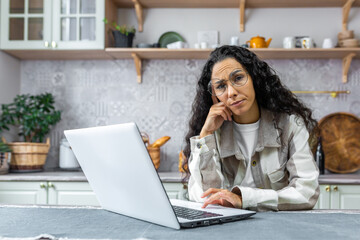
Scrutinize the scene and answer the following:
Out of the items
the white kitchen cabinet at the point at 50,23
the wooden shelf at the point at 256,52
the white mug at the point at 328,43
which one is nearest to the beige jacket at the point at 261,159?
the wooden shelf at the point at 256,52

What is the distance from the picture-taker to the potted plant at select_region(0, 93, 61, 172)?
9.01ft

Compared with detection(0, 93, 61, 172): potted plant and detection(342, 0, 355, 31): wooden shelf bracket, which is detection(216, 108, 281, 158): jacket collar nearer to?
detection(0, 93, 61, 172): potted plant

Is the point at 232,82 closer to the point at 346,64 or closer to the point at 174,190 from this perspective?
the point at 174,190

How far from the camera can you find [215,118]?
166cm

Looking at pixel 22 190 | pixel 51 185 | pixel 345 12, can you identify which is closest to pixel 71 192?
pixel 51 185

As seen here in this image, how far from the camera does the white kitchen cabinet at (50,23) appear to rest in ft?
9.35

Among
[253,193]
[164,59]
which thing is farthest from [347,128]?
[253,193]

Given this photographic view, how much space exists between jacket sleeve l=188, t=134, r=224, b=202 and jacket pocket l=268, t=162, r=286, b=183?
0.68ft

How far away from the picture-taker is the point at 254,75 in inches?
65.8

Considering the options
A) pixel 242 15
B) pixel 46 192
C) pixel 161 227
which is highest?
pixel 242 15

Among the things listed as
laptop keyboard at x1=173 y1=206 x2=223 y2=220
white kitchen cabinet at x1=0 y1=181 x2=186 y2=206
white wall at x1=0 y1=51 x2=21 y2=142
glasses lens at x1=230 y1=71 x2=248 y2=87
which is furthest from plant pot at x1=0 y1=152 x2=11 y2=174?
laptop keyboard at x1=173 y1=206 x2=223 y2=220

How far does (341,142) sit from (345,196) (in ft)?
1.90

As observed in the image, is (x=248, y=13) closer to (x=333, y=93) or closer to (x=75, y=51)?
(x=333, y=93)

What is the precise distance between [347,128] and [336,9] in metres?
0.93
